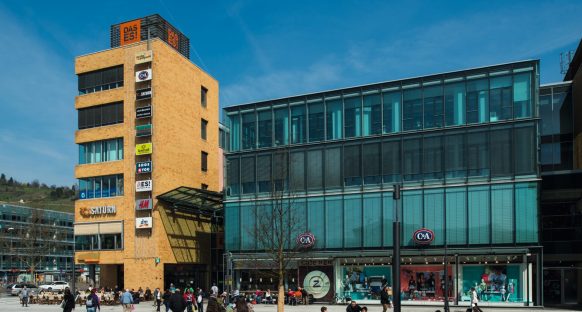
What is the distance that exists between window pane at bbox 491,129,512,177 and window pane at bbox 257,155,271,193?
17255 millimetres

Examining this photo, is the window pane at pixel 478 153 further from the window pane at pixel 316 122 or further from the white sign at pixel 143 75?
the white sign at pixel 143 75

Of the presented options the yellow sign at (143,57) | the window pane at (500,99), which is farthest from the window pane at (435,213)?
the yellow sign at (143,57)

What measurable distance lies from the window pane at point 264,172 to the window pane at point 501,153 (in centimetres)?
1725

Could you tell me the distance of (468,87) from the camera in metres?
42.2

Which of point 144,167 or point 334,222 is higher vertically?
point 144,167

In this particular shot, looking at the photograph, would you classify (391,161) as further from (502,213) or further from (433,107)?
(502,213)

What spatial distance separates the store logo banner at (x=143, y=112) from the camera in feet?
174

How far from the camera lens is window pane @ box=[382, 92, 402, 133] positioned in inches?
1745

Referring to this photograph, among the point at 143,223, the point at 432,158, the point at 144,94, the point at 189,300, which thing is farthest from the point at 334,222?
the point at 144,94

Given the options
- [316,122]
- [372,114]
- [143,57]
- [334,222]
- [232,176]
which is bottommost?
[334,222]

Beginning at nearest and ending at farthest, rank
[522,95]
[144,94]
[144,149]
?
[522,95]
[144,149]
[144,94]

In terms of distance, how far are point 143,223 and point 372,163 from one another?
20.8 meters

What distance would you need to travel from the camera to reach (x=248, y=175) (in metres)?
49.8

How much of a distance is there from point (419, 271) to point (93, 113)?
3309 centimetres
